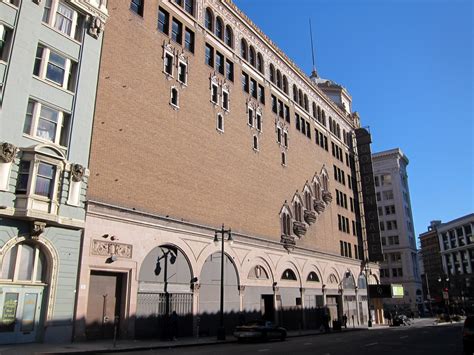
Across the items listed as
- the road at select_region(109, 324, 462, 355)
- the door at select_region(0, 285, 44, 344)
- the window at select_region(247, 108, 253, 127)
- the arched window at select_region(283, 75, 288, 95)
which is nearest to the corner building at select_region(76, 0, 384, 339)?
the window at select_region(247, 108, 253, 127)

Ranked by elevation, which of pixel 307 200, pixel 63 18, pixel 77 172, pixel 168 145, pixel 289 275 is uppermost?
pixel 63 18

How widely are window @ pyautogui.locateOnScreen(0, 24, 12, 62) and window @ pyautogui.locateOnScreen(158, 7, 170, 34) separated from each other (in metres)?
12.8

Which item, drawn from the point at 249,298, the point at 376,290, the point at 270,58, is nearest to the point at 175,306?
the point at 249,298

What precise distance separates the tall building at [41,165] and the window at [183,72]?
30.5ft

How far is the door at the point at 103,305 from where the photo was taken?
75.4 feet

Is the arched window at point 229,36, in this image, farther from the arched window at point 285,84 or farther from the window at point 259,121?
the arched window at point 285,84

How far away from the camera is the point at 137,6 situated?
30.9 m

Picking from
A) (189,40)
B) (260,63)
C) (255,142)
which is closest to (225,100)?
(255,142)

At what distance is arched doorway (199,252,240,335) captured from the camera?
99.1ft

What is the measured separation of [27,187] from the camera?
20.5 metres

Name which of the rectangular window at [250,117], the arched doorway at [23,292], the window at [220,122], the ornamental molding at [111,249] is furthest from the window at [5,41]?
the rectangular window at [250,117]

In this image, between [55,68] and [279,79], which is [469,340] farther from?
[279,79]

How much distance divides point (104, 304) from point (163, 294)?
4.37 m

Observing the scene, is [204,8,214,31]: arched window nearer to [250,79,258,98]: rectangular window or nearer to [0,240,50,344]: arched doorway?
[250,79,258,98]: rectangular window
